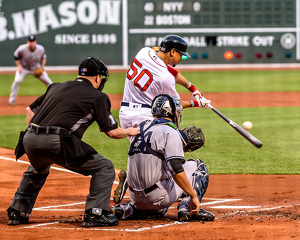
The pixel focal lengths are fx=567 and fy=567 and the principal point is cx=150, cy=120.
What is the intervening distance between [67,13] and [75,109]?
2701 centimetres

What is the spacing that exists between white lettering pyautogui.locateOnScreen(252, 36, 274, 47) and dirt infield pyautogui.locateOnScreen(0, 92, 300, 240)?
24.3m

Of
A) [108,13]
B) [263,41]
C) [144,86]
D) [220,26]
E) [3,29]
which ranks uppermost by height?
[144,86]

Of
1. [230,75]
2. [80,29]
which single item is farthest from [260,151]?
[80,29]

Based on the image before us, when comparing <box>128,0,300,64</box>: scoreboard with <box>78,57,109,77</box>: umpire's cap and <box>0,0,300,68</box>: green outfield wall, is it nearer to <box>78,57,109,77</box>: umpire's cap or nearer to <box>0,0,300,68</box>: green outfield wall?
<box>0,0,300,68</box>: green outfield wall

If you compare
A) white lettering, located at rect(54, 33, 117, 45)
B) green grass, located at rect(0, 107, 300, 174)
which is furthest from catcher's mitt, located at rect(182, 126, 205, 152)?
white lettering, located at rect(54, 33, 117, 45)

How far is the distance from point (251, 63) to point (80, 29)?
9.87 meters

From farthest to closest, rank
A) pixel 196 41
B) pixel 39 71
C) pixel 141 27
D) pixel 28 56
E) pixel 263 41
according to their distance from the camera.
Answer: pixel 263 41
pixel 141 27
pixel 196 41
pixel 28 56
pixel 39 71

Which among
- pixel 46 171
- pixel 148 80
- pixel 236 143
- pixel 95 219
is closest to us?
pixel 95 219

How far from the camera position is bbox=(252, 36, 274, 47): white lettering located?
3172cm

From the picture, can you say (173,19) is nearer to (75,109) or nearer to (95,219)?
(75,109)

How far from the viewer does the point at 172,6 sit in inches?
1215

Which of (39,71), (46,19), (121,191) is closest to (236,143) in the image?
(121,191)

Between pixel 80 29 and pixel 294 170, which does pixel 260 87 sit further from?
pixel 294 170

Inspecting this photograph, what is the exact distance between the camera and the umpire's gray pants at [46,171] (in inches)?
207
